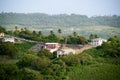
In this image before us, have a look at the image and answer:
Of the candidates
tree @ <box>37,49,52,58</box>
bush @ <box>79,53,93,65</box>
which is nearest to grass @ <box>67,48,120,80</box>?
bush @ <box>79,53,93,65</box>

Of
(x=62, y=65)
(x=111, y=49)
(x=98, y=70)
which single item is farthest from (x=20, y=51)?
(x=98, y=70)

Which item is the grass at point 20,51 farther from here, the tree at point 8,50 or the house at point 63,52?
the house at point 63,52

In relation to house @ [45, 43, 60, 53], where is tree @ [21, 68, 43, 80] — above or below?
below

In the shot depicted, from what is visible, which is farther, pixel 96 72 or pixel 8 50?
pixel 8 50

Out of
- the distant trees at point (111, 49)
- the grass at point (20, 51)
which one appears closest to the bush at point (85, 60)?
the distant trees at point (111, 49)

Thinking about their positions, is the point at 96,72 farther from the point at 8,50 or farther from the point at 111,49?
the point at 8,50

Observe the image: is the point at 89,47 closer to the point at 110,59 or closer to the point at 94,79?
the point at 110,59

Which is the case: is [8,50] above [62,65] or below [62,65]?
above

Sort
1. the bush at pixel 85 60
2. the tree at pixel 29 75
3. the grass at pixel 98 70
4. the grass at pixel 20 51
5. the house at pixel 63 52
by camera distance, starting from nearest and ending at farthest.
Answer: the tree at pixel 29 75
the grass at pixel 98 70
the bush at pixel 85 60
the grass at pixel 20 51
the house at pixel 63 52

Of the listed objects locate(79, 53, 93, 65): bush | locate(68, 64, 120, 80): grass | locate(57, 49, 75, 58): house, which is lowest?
locate(68, 64, 120, 80): grass

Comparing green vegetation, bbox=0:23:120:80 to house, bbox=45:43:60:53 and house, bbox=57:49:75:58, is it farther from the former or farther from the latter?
house, bbox=45:43:60:53

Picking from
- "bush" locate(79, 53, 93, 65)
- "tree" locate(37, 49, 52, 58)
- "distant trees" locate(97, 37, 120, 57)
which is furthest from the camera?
"distant trees" locate(97, 37, 120, 57)
